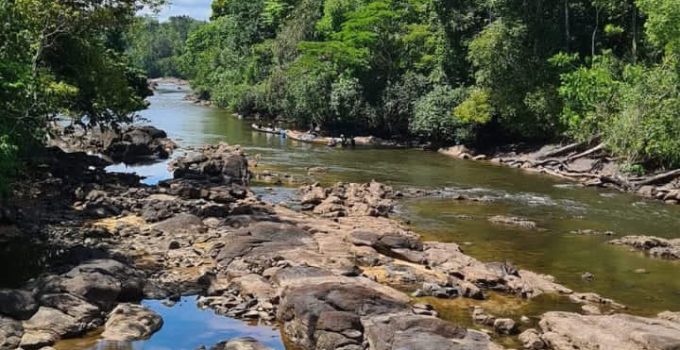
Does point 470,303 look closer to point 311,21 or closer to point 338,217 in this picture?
point 338,217

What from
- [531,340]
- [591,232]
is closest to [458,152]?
→ [591,232]

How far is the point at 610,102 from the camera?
37.0 meters

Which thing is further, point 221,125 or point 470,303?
point 221,125

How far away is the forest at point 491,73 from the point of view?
108 feet

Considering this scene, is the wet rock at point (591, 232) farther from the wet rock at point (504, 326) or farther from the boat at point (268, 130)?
the boat at point (268, 130)

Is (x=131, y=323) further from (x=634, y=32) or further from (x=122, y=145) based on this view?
(x=634, y=32)

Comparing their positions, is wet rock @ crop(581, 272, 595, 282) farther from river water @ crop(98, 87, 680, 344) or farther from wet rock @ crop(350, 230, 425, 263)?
wet rock @ crop(350, 230, 425, 263)

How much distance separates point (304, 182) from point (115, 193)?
891cm

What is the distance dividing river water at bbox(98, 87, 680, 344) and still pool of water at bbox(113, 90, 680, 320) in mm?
28

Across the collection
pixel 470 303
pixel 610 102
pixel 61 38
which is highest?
pixel 61 38

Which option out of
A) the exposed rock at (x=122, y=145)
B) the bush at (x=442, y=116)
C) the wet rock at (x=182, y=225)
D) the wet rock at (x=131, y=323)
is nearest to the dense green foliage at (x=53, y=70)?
the wet rock at (x=182, y=225)

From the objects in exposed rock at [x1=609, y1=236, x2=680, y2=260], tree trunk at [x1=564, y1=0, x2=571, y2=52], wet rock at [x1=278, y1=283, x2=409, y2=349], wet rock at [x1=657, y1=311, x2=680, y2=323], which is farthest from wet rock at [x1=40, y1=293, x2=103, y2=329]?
tree trunk at [x1=564, y1=0, x2=571, y2=52]

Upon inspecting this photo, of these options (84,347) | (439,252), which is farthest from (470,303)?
(84,347)

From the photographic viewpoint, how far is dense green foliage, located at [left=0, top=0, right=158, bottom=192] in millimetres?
18703
